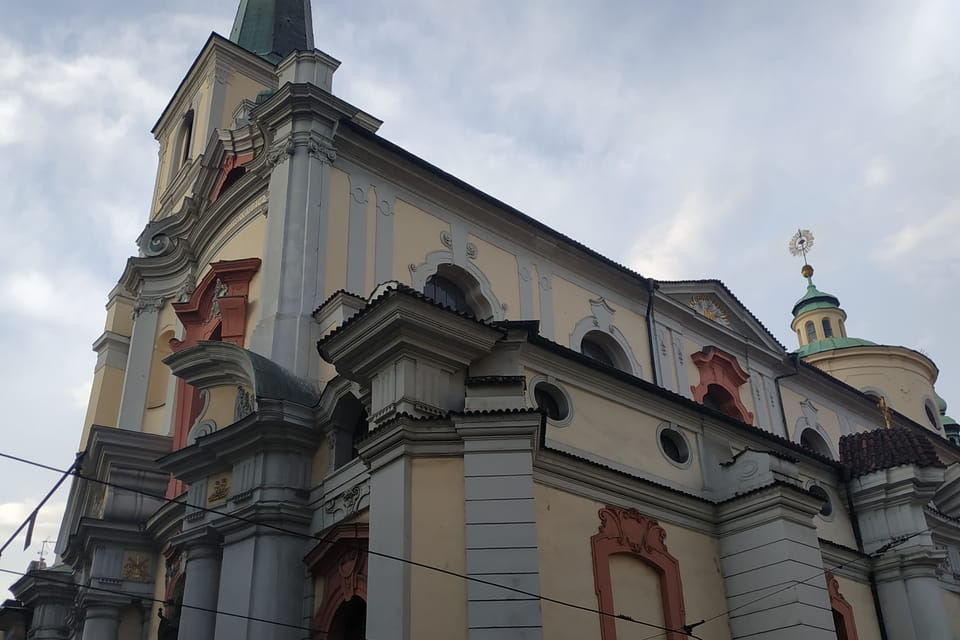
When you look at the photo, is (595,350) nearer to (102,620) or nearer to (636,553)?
(636,553)

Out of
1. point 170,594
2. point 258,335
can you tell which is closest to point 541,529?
point 258,335

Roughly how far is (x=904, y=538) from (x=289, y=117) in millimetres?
12521

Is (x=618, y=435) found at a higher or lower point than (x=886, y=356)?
lower

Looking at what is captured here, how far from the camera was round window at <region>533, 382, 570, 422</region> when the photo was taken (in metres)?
14.1

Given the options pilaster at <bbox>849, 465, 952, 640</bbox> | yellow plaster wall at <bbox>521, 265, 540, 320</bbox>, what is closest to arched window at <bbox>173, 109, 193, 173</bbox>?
yellow plaster wall at <bbox>521, 265, 540, 320</bbox>

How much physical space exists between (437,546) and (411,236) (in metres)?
8.19

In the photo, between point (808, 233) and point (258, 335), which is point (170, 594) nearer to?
point (258, 335)

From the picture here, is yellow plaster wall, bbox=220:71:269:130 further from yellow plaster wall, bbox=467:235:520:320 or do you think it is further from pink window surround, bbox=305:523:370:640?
pink window surround, bbox=305:523:370:640

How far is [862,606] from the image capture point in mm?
16734

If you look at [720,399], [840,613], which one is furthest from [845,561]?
[720,399]

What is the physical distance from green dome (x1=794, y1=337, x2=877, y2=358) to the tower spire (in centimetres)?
2006

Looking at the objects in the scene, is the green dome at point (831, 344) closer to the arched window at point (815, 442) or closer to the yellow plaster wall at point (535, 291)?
the arched window at point (815, 442)

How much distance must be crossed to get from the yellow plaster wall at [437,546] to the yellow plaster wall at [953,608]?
10094 mm

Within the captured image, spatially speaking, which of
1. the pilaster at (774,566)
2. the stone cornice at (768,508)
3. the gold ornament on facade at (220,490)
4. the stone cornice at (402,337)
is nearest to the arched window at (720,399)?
the stone cornice at (768,508)
